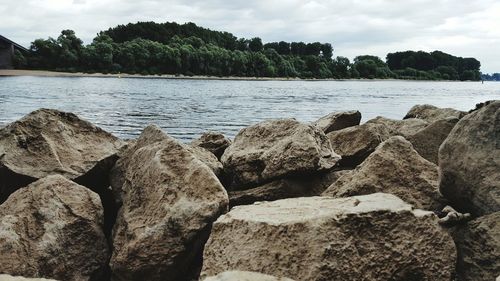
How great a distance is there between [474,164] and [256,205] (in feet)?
6.30

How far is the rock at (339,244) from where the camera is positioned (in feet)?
12.1

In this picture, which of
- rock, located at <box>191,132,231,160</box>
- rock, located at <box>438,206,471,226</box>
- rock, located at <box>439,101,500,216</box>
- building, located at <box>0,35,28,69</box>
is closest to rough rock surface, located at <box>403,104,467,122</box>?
rock, located at <box>191,132,231,160</box>

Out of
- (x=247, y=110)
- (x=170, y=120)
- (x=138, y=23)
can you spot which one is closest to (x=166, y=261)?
(x=170, y=120)

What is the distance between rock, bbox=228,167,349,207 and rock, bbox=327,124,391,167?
1003mm

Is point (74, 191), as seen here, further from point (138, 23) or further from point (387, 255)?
point (138, 23)

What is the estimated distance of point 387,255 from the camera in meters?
3.81

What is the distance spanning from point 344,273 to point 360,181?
5.65 ft

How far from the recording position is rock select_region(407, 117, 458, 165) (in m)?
7.25

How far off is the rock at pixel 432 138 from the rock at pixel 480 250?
2869 mm

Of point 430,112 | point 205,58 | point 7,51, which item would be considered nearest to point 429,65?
point 205,58

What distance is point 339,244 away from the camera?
3.71 metres

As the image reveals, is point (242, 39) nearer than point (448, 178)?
No

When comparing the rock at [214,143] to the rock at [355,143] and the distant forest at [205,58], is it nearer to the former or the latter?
the rock at [355,143]

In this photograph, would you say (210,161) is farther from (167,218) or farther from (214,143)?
(167,218)
